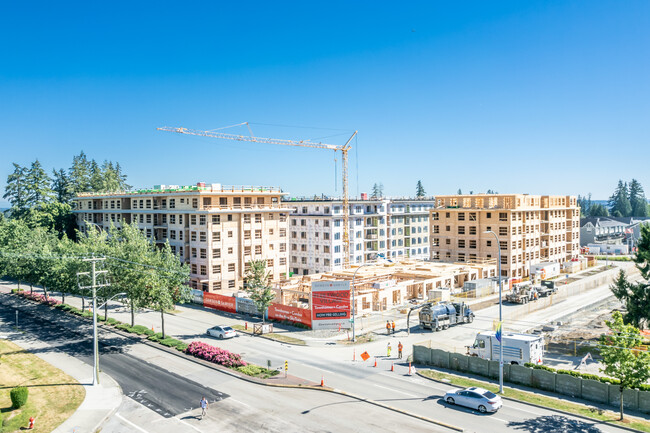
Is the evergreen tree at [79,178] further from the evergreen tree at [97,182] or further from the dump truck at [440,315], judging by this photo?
the dump truck at [440,315]

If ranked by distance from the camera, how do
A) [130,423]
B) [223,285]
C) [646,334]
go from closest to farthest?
[130,423], [646,334], [223,285]

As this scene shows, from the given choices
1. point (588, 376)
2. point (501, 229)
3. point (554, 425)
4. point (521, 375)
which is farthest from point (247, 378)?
point (501, 229)

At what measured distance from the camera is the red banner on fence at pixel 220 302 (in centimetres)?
6200

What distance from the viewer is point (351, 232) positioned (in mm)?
99875

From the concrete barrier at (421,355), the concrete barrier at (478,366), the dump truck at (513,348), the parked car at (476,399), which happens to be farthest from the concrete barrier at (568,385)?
the concrete barrier at (421,355)

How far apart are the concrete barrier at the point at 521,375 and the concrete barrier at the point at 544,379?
29cm

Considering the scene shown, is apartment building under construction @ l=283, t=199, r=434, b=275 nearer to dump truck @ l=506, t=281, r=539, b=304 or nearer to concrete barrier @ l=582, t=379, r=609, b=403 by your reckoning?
dump truck @ l=506, t=281, r=539, b=304

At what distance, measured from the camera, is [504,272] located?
8712 centimetres

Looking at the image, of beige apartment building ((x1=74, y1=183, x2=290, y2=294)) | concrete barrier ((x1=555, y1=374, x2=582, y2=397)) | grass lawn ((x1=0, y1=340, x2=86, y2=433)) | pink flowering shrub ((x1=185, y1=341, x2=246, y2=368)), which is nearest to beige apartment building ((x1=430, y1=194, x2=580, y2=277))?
beige apartment building ((x1=74, y1=183, x2=290, y2=294))

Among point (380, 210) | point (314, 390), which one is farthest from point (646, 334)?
point (380, 210)

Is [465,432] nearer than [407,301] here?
Yes

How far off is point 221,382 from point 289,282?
1263 inches

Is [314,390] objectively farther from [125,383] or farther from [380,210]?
[380,210]

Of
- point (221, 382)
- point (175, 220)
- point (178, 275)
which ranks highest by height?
point (175, 220)
